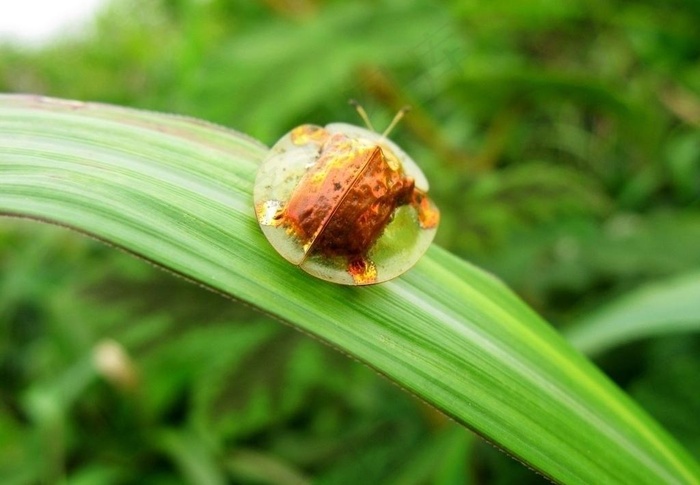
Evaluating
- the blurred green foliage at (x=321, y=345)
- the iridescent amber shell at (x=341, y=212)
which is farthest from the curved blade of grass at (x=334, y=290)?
the blurred green foliage at (x=321, y=345)

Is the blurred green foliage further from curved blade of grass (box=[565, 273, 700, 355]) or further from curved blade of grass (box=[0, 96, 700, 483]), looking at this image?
curved blade of grass (box=[0, 96, 700, 483])

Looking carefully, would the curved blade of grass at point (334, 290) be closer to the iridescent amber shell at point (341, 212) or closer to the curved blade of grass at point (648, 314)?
the iridescent amber shell at point (341, 212)

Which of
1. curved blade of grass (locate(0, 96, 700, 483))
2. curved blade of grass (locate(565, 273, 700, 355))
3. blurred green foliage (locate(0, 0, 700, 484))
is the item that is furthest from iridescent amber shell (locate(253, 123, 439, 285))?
blurred green foliage (locate(0, 0, 700, 484))

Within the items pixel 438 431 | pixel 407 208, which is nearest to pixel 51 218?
pixel 407 208

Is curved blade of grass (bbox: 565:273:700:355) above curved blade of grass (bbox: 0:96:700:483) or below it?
above

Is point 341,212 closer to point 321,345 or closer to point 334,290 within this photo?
point 334,290

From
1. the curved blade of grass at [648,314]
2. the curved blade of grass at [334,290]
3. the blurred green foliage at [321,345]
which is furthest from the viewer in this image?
the blurred green foliage at [321,345]
